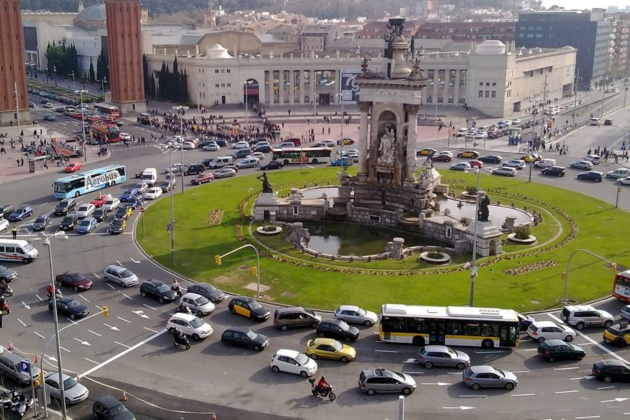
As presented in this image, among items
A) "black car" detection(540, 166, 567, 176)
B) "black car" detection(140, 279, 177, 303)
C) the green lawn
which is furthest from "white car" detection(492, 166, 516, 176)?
"black car" detection(140, 279, 177, 303)

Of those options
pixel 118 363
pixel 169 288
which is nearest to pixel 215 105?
pixel 169 288

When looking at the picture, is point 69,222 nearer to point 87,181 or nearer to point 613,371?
point 87,181

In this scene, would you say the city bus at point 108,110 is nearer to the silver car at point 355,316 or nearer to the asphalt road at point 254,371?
the asphalt road at point 254,371

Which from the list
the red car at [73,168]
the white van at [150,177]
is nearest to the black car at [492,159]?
the white van at [150,177]

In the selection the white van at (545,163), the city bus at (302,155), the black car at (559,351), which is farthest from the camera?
the city bus at (302,155)

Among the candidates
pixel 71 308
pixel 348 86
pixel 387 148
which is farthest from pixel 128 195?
pixel 348 86

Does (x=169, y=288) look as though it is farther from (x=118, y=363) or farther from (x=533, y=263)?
(x=533, y=263)

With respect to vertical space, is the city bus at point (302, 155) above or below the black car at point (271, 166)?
above
